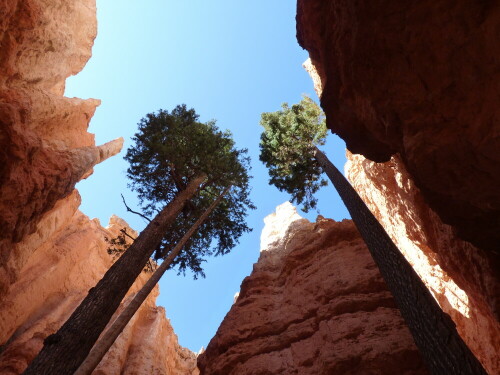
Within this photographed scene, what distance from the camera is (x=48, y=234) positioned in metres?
21.2

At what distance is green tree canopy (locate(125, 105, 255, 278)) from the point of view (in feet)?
46.4

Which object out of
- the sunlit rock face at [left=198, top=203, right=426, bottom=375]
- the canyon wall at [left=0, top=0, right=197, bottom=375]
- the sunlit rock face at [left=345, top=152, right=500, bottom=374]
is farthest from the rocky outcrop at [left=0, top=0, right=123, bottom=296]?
the sunlit rock face at [left=345, top=152, right=500, bottom=374]

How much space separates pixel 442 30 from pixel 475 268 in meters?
6.39

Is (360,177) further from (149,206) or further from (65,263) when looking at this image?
(65,263)

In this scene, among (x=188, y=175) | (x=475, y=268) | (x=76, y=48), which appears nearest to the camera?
(x=475, y=268)

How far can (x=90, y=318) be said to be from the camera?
7211 millimetres

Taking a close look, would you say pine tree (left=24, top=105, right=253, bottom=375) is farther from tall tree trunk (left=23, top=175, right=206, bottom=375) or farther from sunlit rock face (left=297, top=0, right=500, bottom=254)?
sunlit rock face (left=297, top=0, right=500, bottom=254)

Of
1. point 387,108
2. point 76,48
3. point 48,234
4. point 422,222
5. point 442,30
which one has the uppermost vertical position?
point 76,48

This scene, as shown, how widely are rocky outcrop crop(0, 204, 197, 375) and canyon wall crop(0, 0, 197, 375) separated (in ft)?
0.22

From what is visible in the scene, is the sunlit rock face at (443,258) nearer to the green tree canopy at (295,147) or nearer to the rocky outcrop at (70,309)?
the green tree canopy at (295,147)

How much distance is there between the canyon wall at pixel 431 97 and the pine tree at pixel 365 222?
1.52 m

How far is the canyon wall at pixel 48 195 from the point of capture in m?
10.5

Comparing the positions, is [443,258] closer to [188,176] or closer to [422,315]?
[422,315]

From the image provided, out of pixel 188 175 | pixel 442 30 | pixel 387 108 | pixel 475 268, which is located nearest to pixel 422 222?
pixel 475 268
